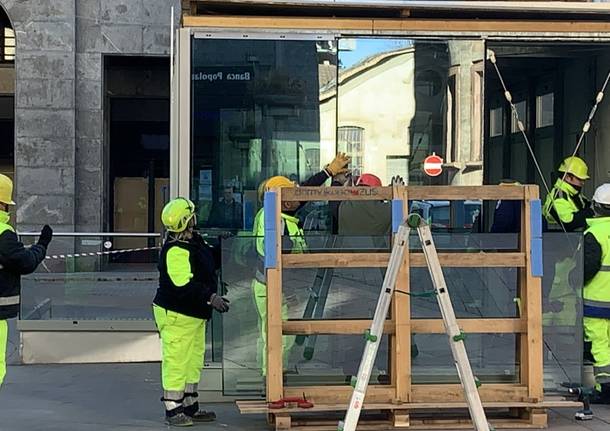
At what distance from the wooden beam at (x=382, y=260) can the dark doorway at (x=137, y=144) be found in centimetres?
1307

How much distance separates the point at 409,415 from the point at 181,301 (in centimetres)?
180

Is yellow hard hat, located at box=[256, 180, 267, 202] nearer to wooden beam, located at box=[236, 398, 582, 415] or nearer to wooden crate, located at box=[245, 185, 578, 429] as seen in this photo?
wooden crate, located at box=[245, 185, 578, 429]

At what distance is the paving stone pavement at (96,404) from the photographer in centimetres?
630

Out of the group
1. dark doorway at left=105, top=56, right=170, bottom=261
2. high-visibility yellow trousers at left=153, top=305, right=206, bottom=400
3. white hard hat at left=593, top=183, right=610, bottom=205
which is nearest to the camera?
high-visibility yellow trousers at left=153, top=305, right=206, bottom=400

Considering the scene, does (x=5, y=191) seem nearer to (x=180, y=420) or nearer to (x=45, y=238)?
(x=45, y=238)

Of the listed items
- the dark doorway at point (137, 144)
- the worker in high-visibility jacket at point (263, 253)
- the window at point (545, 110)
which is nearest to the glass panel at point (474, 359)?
the worker in high-visibility jacket at point (263, 253)

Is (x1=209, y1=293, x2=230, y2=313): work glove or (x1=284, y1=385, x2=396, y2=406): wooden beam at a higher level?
(x1=209, y1=293, x2=230, y2=313): work glove

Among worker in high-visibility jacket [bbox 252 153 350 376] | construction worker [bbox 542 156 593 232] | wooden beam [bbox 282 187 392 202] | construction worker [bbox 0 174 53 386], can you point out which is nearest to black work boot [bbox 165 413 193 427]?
→ worker in high-visibility jacket [bbox 252 153 350 376]

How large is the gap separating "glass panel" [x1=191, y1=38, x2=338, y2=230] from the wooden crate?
1625 mm

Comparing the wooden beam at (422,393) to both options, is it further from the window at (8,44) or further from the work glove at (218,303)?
the window at (8,44)

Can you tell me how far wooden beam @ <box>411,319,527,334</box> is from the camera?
5.91 metres

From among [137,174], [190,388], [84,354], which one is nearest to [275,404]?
[190,388]

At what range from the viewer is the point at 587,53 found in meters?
8.87

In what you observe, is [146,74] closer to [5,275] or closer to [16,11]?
[16,11]
